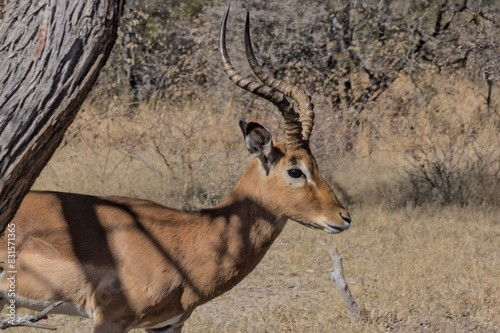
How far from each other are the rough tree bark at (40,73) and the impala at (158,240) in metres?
1.04

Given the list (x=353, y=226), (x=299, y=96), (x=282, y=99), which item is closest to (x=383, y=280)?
(x=353, y=226)

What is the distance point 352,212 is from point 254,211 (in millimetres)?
4297

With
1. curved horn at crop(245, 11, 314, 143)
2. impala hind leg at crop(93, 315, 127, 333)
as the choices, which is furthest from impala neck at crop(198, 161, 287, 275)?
impala hind leg at crop(93, 315, 127, 333)

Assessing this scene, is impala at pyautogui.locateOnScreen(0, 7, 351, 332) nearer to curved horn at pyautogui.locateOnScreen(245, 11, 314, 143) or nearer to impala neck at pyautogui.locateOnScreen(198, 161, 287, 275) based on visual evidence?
impala neck at pyautogui.locateOnScreen(198, 161, 287, 275)

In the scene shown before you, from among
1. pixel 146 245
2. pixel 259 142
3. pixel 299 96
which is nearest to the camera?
pixel 146 245

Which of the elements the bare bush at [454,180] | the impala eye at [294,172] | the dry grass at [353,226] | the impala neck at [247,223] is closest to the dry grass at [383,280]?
the dry grass at [353,226]

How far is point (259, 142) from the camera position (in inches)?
→ 147

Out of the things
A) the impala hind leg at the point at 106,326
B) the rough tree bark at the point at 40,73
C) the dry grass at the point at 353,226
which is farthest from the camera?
the dry grass at the point at 353,226

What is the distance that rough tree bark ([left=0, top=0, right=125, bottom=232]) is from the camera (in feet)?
7.25

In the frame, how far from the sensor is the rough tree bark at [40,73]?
87.0 inches

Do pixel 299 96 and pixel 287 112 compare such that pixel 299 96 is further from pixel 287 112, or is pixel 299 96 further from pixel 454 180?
pixel 454 180

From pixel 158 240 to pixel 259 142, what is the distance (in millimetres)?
820

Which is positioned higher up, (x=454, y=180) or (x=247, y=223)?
(x=247, y=223)

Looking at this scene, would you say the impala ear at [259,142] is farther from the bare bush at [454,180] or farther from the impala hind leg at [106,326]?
the bare bush at [454,180]
